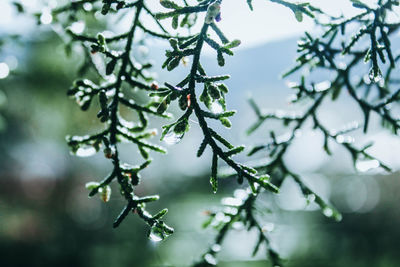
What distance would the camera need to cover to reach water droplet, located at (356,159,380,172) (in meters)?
1.00

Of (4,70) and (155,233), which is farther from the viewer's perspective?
(4,70)

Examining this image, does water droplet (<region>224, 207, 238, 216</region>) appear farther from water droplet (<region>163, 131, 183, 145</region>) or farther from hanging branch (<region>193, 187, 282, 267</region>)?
water droplet (<region>163, 131, 183, 145</region>)

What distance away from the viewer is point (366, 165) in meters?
1.04

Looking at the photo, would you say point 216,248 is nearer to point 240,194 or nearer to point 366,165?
point 240,194

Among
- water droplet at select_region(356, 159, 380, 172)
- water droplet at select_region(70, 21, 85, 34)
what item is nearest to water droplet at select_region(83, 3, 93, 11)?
water droplet at select_region(70, 21, 85, 34)

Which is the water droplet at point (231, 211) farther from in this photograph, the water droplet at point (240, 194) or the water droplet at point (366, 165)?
the water droplet at point (366, 165)

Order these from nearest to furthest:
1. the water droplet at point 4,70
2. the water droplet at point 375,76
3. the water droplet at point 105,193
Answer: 1. the water droplet at point 375,76
2. the water droplet at point 105,193
3. the water droplet at point 4,70

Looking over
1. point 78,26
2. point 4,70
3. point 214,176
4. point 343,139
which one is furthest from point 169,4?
point 4,70

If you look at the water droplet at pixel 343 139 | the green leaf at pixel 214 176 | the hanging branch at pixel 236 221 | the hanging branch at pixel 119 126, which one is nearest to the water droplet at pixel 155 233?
the hanging branch at pixel 119 126

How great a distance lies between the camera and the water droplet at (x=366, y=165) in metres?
1.00

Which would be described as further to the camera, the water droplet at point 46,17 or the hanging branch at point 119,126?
the water droplet at point 46,17

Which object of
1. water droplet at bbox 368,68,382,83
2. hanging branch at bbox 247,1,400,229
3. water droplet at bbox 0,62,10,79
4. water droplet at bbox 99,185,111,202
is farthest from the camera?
water droplet at bbox 0,62,10,79

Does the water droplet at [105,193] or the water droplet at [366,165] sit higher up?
the water droplet at [105,193]

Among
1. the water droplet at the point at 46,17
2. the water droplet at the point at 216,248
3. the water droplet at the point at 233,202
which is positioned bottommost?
the water droplet at the point at 216,248
